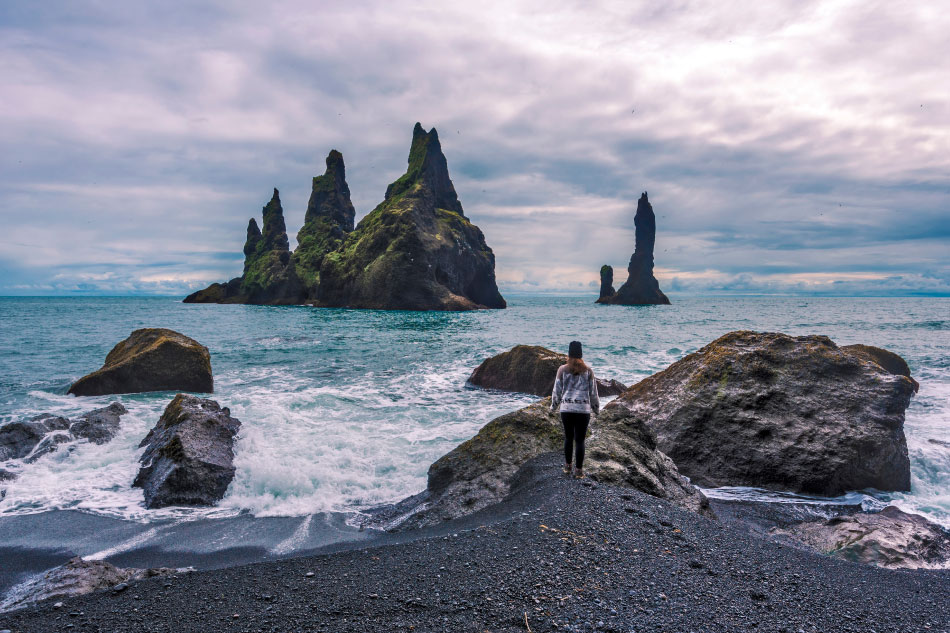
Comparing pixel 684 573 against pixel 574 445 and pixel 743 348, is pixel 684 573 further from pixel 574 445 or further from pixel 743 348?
pixel 743 348

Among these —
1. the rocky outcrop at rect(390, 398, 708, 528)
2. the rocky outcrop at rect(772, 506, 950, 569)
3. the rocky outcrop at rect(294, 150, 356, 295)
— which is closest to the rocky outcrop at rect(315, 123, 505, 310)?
→ the rocky outcrop at rect(294, 150, 356, 295)

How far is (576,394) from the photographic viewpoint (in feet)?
21.6

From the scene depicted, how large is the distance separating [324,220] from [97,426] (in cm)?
10611

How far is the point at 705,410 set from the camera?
8.93 metres

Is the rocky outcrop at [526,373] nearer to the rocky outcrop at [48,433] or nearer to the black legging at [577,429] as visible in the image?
the black legging at [577,429]

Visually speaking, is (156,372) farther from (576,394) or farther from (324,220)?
(324,220)

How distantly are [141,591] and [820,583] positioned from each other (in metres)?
5.86

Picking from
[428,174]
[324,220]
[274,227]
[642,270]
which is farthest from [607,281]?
[274,227]

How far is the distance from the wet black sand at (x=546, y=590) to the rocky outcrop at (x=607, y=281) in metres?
122

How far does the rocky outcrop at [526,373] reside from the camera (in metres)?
14.5

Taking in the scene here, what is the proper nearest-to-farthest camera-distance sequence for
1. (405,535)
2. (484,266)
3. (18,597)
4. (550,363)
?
(18,597)
(405,535)
(550,363)
(484,266)

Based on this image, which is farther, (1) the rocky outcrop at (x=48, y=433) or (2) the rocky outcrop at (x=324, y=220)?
(2) the rocky outcrop at (x=324, y=220)

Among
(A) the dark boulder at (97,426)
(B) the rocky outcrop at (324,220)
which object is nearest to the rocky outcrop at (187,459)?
(A) the dark boulder at (97,426)

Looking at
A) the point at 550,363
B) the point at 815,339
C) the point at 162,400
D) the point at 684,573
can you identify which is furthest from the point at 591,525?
the point at 162,400
